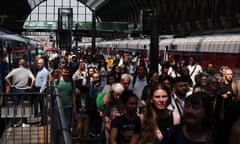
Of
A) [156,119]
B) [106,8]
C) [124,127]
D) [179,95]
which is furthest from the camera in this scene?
[106,8]

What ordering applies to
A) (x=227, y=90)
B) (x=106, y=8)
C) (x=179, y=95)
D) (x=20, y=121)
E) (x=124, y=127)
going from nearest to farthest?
(x=124, y=127) → (x=179, y=95) → (x=227, y=90) → (x=20, y=121) → (x=106, y=8)

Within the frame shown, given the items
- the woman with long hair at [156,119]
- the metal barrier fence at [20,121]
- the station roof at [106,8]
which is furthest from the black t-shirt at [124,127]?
the station roof at [106,8]

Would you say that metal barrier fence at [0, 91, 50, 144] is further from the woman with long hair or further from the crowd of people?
the woman with long hair

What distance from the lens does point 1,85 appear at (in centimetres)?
1562

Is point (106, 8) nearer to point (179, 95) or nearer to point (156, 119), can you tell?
point (179, 95)

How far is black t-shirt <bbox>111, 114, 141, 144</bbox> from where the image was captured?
5.55 m

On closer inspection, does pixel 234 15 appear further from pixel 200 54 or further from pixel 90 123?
pixel 90 123

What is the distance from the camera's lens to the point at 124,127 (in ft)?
18.3

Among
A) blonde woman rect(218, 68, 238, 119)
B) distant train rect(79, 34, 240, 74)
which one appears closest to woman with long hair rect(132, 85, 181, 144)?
blonde woman rect(218, 68, 238, 119)

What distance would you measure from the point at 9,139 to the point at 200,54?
2054 centimetres

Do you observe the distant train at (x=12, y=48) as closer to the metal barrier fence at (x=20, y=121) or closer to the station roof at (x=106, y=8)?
the metal barrier fence at (x=20, y=121)

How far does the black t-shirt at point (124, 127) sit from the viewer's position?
5.55 m

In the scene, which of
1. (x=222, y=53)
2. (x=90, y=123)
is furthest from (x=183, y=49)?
(x=90, y=123)

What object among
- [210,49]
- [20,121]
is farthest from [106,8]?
[20,121]
